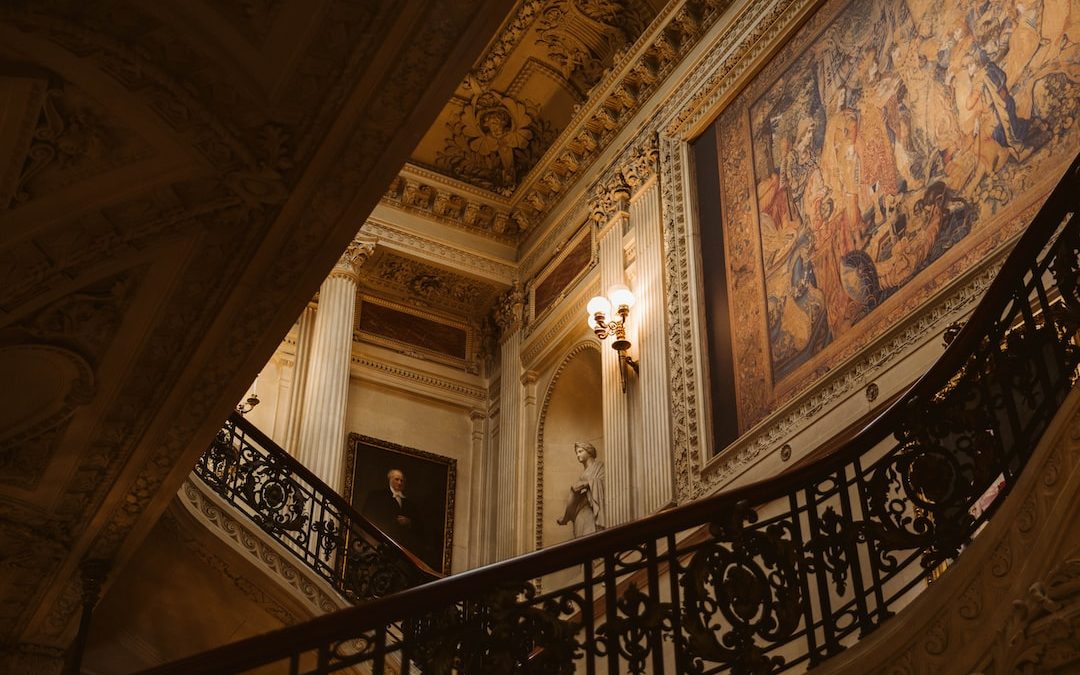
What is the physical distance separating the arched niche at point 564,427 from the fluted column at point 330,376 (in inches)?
73.4

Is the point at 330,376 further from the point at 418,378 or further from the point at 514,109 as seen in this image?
the point at 514,109

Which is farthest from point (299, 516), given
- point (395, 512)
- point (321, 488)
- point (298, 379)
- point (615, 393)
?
point (298, 379)

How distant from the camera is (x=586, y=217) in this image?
456 inches

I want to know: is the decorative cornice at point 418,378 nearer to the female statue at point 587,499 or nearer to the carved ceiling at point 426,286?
the carved ceiling at point 426,286

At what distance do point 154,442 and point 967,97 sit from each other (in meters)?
5.01

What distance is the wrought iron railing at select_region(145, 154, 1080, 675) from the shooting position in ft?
11.9

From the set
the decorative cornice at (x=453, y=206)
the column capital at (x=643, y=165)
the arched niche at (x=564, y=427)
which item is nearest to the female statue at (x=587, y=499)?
the arched niche at (x=564, y=427)

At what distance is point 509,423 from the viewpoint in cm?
1184

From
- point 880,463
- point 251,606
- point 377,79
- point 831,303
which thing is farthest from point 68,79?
point 831,303

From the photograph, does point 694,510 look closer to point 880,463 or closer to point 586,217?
point 880,463

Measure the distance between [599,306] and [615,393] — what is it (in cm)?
72

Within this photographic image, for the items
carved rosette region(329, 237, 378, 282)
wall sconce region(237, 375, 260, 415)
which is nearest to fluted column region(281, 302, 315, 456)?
wall sconce region(237, 375, 260, 415)

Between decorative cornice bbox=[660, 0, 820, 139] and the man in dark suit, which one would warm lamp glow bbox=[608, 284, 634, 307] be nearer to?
decorative cornice bbox=[660, 0, 820, 139]

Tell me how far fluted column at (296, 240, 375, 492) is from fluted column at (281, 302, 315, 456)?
96mm
